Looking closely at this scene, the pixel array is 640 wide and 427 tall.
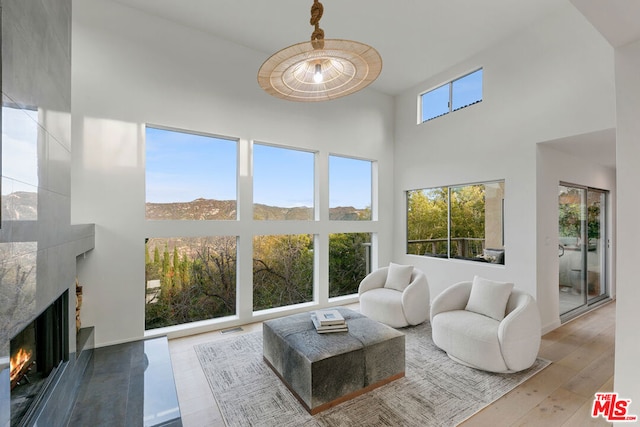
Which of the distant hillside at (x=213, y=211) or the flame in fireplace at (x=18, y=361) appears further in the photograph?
the distant hillside at (x=213, y=211)

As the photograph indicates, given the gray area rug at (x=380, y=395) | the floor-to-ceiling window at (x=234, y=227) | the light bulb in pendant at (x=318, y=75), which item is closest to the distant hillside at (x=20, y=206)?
the gray area rug at (x=380, y=395)

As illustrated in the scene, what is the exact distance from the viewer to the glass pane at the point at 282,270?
14.7 ft

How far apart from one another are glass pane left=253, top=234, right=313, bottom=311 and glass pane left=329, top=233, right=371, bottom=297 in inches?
18.5

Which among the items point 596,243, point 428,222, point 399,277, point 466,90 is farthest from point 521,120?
point 596,243

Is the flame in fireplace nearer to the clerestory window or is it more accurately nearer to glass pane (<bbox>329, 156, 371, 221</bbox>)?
glass pane (<bbox>329, 156, 371, 221</bbox>)

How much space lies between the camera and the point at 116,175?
11.2 feet

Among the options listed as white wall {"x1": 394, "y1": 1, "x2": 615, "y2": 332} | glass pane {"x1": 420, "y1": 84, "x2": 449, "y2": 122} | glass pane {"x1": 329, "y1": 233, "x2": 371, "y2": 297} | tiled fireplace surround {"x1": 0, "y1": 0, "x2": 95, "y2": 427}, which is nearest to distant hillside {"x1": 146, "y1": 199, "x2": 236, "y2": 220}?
tiled fireplace surround {"x1": 0, "y1": 0, "x2": 95, "y2": 427}

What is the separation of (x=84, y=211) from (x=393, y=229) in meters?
5.01

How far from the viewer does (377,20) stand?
377 centimetres

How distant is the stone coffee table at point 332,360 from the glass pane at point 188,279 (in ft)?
4.96

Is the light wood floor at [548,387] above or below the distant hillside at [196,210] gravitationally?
below

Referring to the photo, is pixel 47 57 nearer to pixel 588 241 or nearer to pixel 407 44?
pixel 407 44

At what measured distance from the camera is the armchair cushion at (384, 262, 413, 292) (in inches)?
168

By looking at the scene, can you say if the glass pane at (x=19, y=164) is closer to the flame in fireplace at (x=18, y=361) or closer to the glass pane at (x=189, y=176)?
the flame in fireplace at (x=18, y=361)
